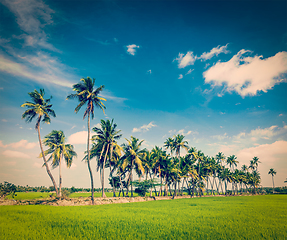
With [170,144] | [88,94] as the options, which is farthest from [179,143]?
[88,94]

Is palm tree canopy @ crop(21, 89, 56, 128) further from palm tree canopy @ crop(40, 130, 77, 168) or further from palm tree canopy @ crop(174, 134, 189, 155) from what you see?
palm tree canopy @ crop(174, 134, 189, 155)

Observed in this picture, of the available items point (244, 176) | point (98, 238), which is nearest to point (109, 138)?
point (98, 238)

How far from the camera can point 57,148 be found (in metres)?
38.1

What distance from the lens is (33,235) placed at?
9078 millimetres

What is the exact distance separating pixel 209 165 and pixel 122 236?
3055 inches

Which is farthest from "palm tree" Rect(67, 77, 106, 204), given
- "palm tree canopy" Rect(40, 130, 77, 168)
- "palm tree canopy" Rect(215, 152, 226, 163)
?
"palm tree canopy" Rect(215, 152, 226, 163)

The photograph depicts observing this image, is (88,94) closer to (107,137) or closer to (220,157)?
(107,137)

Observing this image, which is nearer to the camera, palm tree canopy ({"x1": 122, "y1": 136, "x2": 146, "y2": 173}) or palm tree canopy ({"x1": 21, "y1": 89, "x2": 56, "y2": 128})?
palm tree canopy ({"x1": 21, "y1": 89, "x2": 56, "y2": 128})

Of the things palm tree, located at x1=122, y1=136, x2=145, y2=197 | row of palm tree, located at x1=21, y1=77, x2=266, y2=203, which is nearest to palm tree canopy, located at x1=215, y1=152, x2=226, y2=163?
row of palm tree, located at x1=21, y1=77, x2=266, y2=203

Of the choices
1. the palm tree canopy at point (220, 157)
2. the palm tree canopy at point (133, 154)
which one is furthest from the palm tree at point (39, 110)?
the palm tree canopy at point (220, 157)

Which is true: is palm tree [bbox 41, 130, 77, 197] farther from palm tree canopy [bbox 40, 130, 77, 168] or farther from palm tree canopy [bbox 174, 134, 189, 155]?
palm tree canopy [bbox 174, 134, 189, 155]

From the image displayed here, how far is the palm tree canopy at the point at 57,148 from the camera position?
38125mm

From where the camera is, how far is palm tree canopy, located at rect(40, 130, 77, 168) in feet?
125

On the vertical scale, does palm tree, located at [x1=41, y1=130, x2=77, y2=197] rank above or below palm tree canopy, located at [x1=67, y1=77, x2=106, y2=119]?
below
